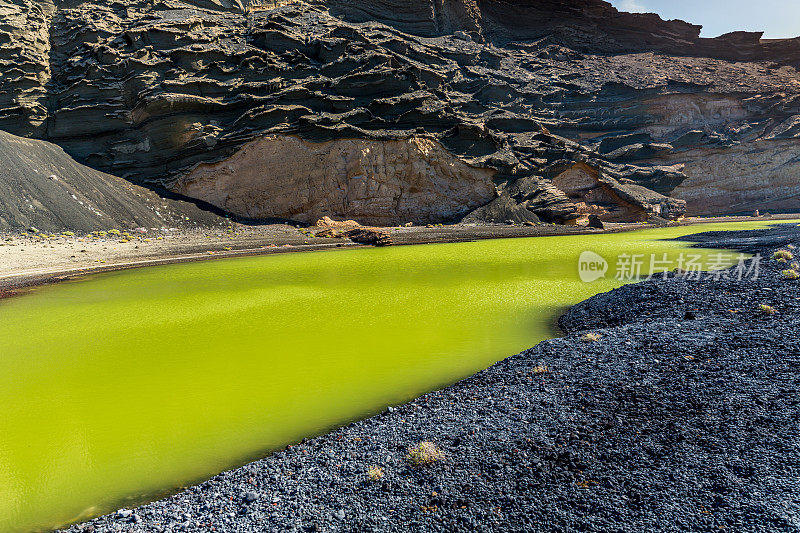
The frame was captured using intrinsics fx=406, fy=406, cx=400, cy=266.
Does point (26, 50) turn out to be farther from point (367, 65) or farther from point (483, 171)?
point (483, 171)

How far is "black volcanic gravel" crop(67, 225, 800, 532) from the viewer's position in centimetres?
423

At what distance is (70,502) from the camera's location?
16.3 ft

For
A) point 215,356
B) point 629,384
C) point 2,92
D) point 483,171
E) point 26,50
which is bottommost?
point 215,356

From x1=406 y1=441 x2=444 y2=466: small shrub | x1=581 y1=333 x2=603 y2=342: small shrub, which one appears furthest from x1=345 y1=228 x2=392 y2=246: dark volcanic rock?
x1=406 y1=441 x2=444 y2=466: small shrub

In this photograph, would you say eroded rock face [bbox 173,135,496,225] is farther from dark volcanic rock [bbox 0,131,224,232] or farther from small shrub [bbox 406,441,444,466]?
small shrub [bbox 406,441,444,466]

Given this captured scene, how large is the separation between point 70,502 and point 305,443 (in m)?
2.84

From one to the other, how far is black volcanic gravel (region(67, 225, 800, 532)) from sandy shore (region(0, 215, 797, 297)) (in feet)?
64.0

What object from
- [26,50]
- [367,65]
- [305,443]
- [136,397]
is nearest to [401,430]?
[305,443]

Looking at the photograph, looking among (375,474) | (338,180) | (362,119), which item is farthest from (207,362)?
(362,119)

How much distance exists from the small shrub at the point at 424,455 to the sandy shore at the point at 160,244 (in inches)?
806

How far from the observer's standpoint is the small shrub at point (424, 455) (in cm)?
525

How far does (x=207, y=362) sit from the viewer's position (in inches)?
367

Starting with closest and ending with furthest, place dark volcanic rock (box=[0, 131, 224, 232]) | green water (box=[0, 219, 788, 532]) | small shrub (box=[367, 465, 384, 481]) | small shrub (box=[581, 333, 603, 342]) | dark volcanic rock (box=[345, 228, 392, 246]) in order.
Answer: small shrub (box=[367, 465, 384, 481]), green water (box=[0, 219, 788, 532]), small shrub (box=[581, 333, 603, 342]), dark volcanic rock (box=[0, 131, 224, 232]), dark volcanic rock (box=[345, 228, 392, 246])

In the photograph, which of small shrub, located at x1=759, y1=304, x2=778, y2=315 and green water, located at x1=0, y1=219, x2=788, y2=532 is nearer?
green water, located at x1=0, y1=219, x2=788, y2=532
